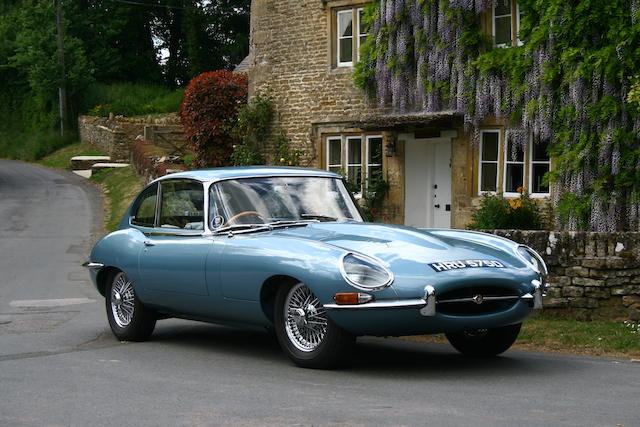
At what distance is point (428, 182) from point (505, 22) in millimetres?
3818

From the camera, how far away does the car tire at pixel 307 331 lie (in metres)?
8.03

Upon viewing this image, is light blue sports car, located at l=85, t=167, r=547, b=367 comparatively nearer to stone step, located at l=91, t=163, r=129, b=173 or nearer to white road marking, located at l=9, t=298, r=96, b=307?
white road marking, located at l=9, t=298, r=96, b=307

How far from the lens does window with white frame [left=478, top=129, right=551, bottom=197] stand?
66.9ft

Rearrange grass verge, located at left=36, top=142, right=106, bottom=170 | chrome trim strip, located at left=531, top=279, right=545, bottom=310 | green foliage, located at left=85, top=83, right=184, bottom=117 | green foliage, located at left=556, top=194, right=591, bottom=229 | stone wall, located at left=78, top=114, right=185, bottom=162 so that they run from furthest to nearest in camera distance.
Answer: green foliage, located at left=85, top=83, right=184, bottom=117
grass verge, located at left=36, top=142, right=106, bottom=170
stone wall, located at left=78, top=114, right=185, bottom=162
green foliage, located at left=556, top=194, right=591, bottom=229
chrome trim strip, located at left=531, top=279, right=545, bottom=310

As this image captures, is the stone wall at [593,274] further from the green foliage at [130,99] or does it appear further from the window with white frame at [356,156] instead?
the green foliage at [130,99]

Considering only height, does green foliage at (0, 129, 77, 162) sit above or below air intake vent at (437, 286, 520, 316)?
above

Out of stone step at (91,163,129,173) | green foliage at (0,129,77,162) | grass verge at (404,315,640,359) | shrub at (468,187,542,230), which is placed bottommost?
grass verge at (404,315,640,359)

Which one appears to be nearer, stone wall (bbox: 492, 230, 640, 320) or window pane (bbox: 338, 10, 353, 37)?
stone wall (bbox: 492, 230, 640, 320)

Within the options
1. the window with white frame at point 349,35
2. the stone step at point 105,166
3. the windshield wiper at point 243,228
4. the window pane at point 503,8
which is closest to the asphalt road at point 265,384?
the windshield wiper at point 243,228

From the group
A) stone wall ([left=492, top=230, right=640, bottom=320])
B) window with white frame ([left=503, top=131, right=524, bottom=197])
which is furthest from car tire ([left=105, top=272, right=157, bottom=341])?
window with white frame ([left=503, top=131, right=524, bottom=197])

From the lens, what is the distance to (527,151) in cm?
2044

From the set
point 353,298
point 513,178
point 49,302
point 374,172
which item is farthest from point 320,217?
point 374,172

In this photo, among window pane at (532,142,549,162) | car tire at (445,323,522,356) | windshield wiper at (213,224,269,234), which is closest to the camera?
car tire at (445,323,522,356)

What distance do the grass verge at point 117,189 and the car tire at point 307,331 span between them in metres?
19.1
